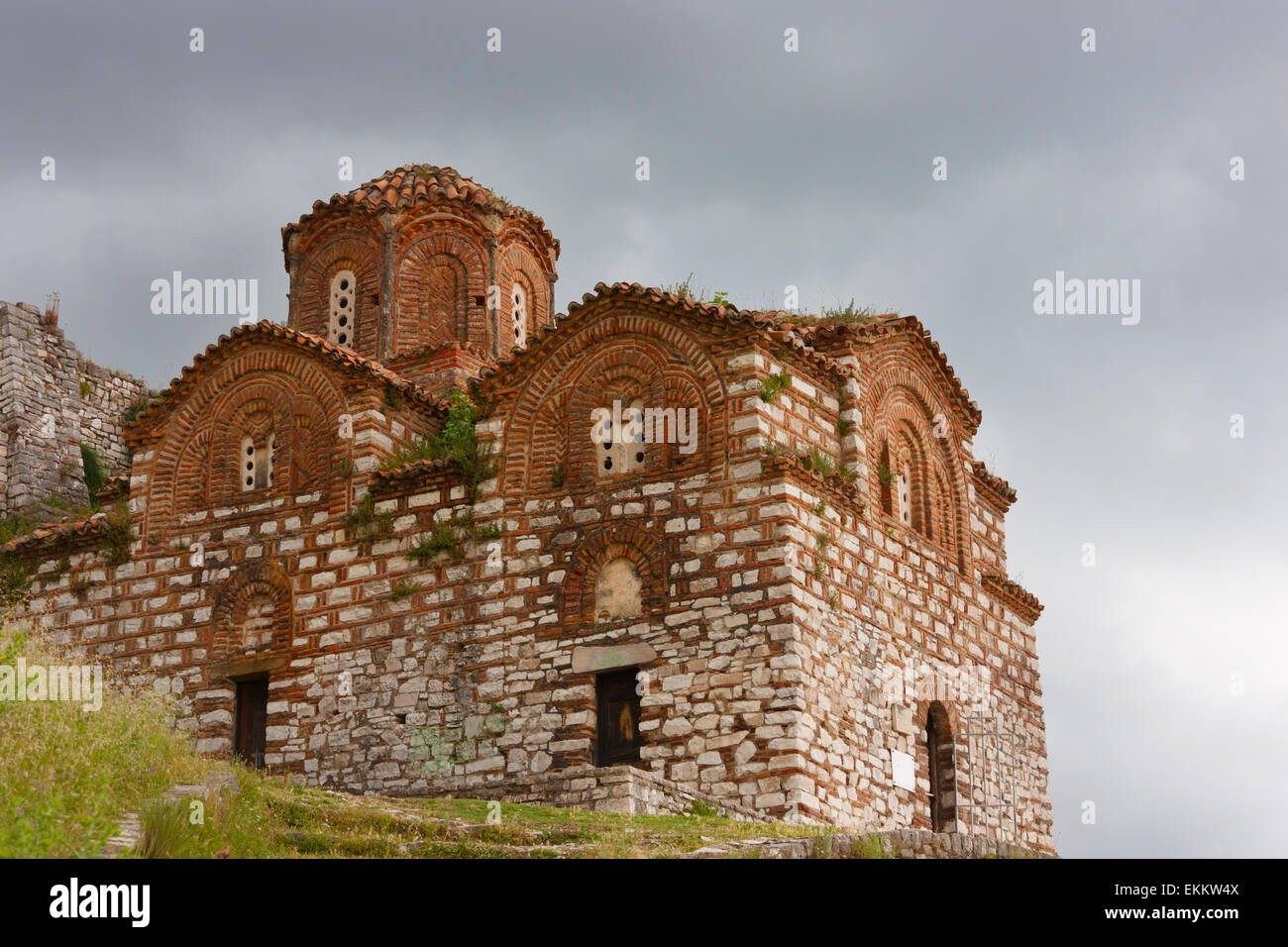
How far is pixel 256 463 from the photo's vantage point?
22156 millimetres

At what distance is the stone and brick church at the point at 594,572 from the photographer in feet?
62.0

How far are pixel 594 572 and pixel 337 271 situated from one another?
7.35 m

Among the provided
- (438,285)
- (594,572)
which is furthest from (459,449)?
(438,285)

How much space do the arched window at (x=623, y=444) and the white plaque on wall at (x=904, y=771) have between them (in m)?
4.12

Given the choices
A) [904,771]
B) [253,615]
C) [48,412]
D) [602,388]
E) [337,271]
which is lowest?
[904,771]

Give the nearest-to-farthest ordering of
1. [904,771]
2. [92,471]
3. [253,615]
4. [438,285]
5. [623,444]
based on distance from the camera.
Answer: [904,771]
[623,444]
[253,615]
[438,285]
[92,471]

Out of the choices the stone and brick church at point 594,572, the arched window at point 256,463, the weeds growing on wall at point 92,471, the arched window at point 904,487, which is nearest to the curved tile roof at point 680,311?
the stone and brick church at point 594,572

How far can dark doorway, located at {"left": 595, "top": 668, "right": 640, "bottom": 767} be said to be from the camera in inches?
749

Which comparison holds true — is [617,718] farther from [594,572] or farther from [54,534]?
[54,534]

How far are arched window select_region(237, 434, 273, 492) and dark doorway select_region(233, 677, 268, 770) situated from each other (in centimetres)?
238

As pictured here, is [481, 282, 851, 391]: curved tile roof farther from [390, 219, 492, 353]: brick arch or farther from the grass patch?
[390, 219, 492, 353]: brick arch

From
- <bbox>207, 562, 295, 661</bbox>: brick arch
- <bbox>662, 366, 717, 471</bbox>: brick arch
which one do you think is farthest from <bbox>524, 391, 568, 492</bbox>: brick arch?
<bbox>207, 562, 295, 661</bbox>: brick arch

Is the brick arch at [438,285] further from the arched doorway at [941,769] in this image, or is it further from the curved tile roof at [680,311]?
the arched doorway at [941,769]
